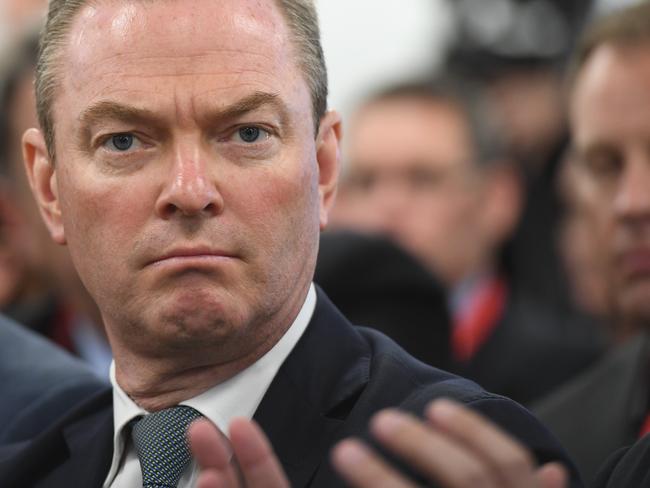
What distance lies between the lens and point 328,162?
138 inches

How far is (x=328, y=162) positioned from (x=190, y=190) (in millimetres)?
508

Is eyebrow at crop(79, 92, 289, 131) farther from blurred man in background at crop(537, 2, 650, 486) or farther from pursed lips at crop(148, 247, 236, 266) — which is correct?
blurred man in background at crop(537, 2, 650, 486)

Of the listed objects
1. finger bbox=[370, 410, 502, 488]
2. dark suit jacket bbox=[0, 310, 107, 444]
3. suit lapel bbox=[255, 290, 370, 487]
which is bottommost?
dark suit jacket bbox=[0, 310, 107, 444]

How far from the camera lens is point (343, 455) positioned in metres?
2.49

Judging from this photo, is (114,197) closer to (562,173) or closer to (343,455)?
(343,455)

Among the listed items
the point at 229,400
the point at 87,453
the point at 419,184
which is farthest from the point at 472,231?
the point at 229,400

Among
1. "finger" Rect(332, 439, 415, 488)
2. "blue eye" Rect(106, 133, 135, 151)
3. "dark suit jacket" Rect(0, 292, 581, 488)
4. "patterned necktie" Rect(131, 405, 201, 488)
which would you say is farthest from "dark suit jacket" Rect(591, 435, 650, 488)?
"blue eye" Rect(106, 133, 135, 151)

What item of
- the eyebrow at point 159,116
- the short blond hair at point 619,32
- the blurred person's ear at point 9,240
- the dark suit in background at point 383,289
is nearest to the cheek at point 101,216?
the eyebrow at point 159,116

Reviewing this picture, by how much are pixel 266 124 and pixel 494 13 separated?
6.63m

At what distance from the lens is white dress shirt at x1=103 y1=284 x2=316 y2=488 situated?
10.8 feet

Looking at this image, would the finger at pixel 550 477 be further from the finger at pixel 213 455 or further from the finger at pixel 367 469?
the finger at pixel 213 455

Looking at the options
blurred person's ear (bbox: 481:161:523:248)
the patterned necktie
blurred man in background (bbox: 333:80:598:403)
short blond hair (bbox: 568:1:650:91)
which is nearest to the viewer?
the patterned necktie

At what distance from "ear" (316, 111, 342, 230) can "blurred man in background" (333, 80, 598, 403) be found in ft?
10.4

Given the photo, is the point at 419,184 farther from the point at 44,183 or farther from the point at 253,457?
the point at 253,457
